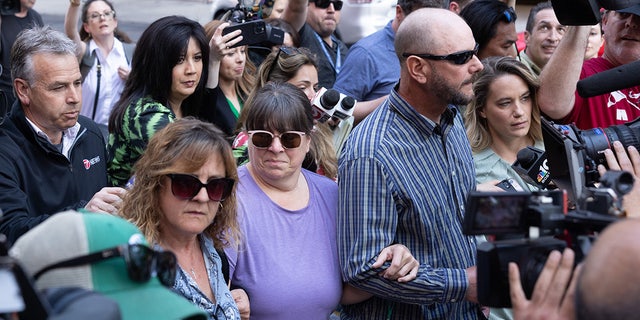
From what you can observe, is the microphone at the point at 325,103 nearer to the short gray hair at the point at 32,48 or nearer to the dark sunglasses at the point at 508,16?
the short gray hair at the point at 32,48

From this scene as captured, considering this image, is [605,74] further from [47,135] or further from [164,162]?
[47,135]

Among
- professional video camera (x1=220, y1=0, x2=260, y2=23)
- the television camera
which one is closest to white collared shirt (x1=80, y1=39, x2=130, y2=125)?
professional video camera (x1=220, y1=0, x2=260, y2=23)

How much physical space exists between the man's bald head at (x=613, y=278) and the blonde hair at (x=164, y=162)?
1739mm

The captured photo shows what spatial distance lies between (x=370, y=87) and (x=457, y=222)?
2.25 m

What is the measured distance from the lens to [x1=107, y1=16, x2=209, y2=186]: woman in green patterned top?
14.2 feet

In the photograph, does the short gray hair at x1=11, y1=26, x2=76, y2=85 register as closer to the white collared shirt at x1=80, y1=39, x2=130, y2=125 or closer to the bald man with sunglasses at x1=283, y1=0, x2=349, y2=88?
the bald man with sunglasses at x1=283, y1=0, x2=349, y2=88

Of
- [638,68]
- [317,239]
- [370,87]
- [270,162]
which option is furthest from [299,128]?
[370,87]

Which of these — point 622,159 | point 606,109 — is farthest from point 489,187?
point 606,109

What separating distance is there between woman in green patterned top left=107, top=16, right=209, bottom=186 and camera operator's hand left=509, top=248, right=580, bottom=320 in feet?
7.60

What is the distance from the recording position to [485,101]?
4566mm

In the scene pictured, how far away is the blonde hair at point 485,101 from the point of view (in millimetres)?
4531

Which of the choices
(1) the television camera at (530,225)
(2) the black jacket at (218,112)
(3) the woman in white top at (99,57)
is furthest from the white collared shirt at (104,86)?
(1) the television camera at (530,225)

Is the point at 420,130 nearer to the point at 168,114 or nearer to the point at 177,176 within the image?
the point at 177,176

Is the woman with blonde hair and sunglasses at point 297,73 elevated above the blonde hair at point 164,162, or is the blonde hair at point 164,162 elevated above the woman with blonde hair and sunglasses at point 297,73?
the blonde hair at point 164,162
